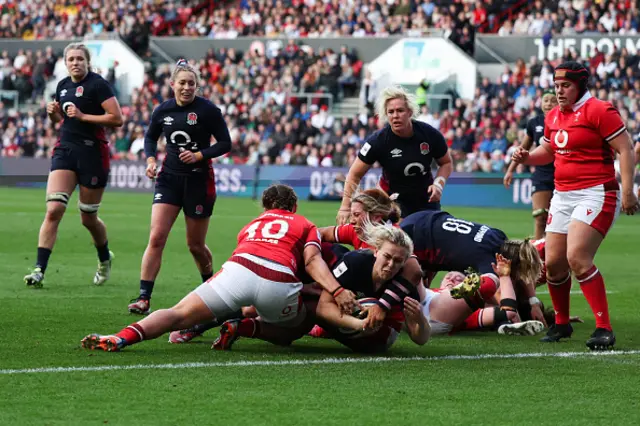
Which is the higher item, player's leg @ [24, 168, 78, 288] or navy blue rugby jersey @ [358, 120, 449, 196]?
navy blue rugby jersey @ [358, 120, 449, 196]

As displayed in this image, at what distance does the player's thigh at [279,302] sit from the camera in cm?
710

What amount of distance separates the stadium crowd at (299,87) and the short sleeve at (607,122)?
2139 cm

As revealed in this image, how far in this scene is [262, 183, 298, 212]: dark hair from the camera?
7.57 m

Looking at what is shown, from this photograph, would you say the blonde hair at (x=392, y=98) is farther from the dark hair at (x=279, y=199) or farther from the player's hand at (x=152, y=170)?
the dark hair at (x=279, y=199)

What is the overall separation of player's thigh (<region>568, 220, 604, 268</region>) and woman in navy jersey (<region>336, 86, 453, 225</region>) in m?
2.05

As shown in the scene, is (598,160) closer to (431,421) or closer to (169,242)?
(431,421)

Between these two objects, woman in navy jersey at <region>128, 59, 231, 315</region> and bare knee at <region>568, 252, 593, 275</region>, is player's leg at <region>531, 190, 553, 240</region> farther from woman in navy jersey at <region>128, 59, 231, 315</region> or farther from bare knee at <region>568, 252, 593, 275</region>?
bare knee at <region>568, 252, 593, 275</region>

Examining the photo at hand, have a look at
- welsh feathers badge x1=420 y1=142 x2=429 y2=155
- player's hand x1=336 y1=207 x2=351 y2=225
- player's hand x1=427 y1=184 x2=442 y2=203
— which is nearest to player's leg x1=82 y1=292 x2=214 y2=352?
player's hand x1=336 y1=207 x2=351 y2=225

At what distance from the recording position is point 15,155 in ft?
126

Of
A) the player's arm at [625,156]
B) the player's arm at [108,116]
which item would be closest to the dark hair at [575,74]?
the player's arm at [625,156]

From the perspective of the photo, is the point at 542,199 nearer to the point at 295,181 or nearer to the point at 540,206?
the point at 540,206

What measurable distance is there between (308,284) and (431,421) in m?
2.41

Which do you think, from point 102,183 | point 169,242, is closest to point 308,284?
point 102,183

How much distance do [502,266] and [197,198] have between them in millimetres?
2831
